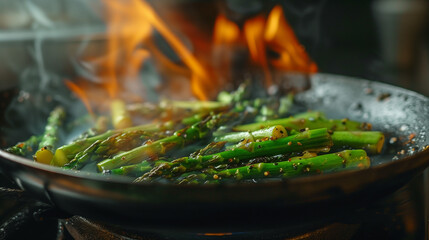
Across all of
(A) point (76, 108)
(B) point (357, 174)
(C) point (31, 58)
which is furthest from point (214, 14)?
(B) point (357, 174)

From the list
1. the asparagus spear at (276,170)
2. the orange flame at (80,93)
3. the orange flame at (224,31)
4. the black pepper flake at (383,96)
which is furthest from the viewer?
the orange flame at (224,31)

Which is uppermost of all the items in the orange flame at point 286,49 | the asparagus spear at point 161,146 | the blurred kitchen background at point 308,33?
the blurred kitchen background at point 308,33

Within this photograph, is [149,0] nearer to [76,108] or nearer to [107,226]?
[76,108]

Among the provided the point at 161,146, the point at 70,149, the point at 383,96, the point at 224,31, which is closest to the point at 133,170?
the point at 161,146

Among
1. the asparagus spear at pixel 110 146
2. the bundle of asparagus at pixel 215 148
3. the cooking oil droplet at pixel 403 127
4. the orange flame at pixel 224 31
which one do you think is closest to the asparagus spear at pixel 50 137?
the bundle of asparagus at pixel 215 148

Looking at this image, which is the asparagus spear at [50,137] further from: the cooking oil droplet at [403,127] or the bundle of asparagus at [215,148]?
the cooking oil droplet at [403,127]

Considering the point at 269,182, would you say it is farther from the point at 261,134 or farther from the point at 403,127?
the point at 403,127

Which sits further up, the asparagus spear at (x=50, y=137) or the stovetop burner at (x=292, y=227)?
the asparagus spear at (x=50, y=137)

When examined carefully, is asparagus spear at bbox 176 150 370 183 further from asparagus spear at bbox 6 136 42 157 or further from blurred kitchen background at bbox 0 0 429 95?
blurred kitchen background at bbox 0 0 429 95
